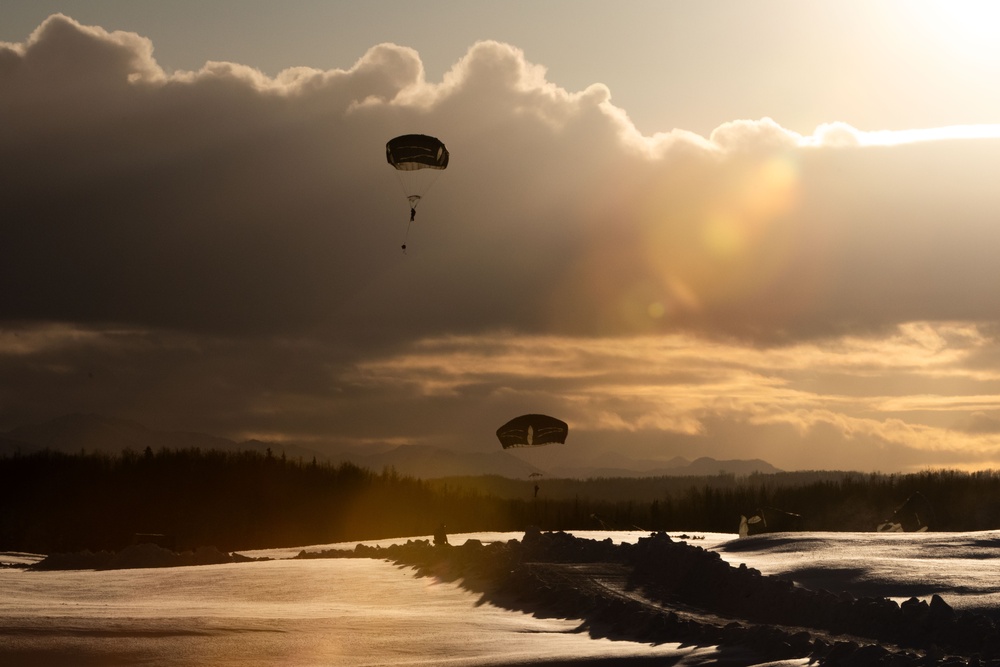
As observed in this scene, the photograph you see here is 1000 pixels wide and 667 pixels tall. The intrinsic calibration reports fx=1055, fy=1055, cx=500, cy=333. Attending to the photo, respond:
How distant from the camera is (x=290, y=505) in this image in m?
46.4

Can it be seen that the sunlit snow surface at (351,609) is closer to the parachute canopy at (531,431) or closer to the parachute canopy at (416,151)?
the parachute canopy at (416,151)

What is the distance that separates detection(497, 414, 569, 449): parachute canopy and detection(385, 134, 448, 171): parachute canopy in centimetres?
1289

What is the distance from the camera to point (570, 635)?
12141mm

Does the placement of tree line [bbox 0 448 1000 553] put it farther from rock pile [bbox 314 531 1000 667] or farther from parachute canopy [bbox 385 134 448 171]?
rock pile [bbox 314 531 1000 667]

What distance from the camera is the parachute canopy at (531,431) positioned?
134 feet

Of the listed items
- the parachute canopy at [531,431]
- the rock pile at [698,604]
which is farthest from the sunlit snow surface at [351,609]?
the parachute canopy at [531,431]

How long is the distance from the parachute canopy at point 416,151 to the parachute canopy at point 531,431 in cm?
1289

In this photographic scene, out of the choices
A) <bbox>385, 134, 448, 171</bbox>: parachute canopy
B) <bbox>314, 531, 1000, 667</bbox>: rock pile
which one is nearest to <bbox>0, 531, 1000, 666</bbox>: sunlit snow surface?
<bbox>314, 531, 1000, 667</bbox>: rock pile

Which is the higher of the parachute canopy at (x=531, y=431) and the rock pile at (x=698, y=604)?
the parachute canopy at (x=531, y=431)

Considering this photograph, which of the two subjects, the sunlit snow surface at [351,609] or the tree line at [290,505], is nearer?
the sunlit snow surface at [351,609]

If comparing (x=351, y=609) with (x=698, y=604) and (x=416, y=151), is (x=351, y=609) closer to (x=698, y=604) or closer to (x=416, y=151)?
(x=698, y=604)

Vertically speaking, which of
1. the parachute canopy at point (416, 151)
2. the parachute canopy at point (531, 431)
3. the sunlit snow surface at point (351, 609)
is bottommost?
the sunlit snow surface at point (351, 609)

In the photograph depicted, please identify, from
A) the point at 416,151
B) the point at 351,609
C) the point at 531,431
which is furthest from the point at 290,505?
the point at 351,609

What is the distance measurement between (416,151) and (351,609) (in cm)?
1988
